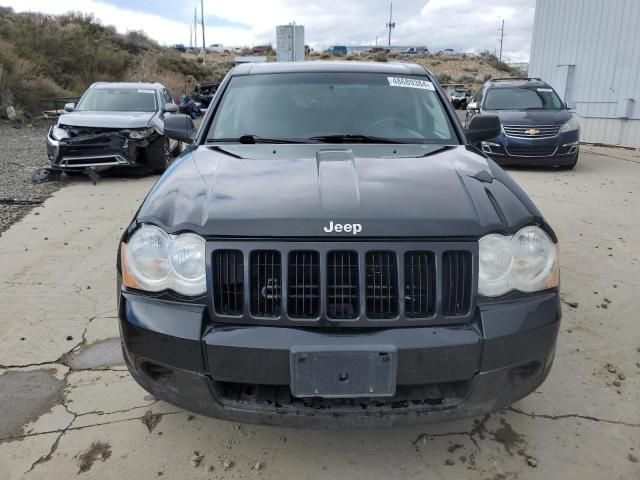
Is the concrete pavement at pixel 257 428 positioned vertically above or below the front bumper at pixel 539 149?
below

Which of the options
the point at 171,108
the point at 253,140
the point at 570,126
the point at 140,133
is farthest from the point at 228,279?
the point at 570,126

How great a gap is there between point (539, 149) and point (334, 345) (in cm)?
889

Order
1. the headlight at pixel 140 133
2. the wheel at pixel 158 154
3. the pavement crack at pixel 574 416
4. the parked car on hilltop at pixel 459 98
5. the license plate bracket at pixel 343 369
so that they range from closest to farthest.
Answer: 1. the license plate bracket at pixel 343 369
2. the pavement crack at pixel 574 416
3. the headlight at pixel 140 133
4. the wheel at pixel 158 154
5. the parked car on hilltop at pixel 459 98

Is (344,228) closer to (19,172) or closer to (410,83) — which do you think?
(410,83)

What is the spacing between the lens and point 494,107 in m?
10.7

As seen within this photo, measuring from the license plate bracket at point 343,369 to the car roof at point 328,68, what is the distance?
2324 mm

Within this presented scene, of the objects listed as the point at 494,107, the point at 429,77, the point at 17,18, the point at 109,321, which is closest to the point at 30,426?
the point at 109,321

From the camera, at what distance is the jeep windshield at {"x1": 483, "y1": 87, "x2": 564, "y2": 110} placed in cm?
1056

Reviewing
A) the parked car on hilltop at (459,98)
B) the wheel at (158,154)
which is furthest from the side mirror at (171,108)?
the parked car on hilltop at (459,98)

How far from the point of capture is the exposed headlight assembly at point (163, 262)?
208 cm

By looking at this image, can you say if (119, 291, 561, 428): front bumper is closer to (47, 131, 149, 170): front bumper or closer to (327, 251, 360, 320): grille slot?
(327, 251, 360, 320): grille slot

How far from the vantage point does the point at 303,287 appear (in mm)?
2010

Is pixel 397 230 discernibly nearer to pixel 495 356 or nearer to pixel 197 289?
pixel 495 356

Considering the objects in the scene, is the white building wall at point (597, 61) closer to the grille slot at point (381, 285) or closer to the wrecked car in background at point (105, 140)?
the wrecked car in background at point (105, 140)
